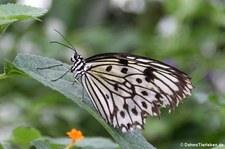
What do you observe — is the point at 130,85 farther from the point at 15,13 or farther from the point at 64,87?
the point at 15,13

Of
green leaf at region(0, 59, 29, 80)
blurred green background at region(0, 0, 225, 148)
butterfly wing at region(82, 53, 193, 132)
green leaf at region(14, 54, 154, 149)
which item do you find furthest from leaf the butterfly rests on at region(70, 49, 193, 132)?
blurred green background at region(0, 0, 225, 148)

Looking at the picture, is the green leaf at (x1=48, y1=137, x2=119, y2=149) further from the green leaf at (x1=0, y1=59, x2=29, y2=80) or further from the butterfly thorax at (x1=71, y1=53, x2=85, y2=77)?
the green leaf at (x1=0, y1=59, x2=29, y2=80)

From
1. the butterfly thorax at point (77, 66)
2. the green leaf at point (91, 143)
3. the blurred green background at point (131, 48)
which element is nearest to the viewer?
the green leaf at point (91, 143)

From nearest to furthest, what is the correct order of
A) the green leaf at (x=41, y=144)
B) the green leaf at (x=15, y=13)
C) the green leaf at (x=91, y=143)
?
the green leaf at (x=15, y=13)
the green leaf at (x=41, y=144)
the green leaf at (x=91, y=143)

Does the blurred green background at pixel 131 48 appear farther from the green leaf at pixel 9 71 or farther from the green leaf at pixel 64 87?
the green leaf at pixel 9 71

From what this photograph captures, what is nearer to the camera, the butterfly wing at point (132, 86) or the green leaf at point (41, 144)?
the green leaf at point (41, 144)

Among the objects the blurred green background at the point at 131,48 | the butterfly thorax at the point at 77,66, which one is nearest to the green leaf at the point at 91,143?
the butterfly thorax at the point at 77,66

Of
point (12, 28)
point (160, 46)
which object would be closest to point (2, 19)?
point (160, 46)

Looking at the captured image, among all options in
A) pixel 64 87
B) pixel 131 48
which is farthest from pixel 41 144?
pixel 131 48
